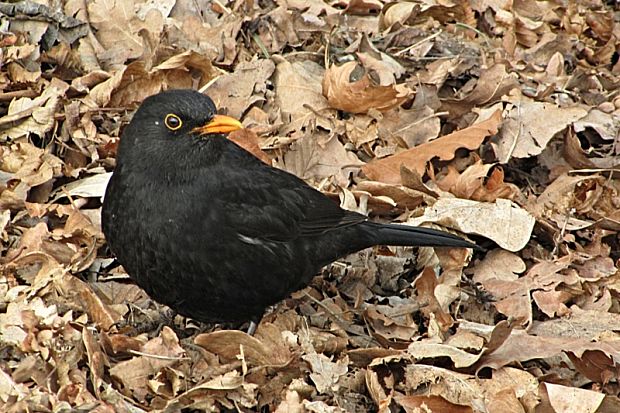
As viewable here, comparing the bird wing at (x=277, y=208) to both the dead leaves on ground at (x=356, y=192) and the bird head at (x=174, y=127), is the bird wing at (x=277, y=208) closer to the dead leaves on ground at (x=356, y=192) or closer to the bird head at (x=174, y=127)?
the bird head at (x=174, y=127)

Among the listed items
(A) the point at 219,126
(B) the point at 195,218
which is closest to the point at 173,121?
(A) the point at 219,126

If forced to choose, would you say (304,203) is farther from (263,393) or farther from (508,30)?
(508,30)

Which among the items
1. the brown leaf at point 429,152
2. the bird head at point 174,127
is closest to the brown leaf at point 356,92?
the brown leaf at point 429,152

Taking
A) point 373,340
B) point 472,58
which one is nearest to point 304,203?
point 373,340

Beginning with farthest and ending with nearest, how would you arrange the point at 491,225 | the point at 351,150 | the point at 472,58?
1. the point at 472,58
2. the point at 351,150
3. the point at 491,225

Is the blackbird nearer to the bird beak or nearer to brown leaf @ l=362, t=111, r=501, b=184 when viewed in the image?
the bird beak

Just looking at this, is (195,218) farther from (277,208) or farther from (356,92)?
(356,92)

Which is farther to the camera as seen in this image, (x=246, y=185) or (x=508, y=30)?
(x=508, y=30)
